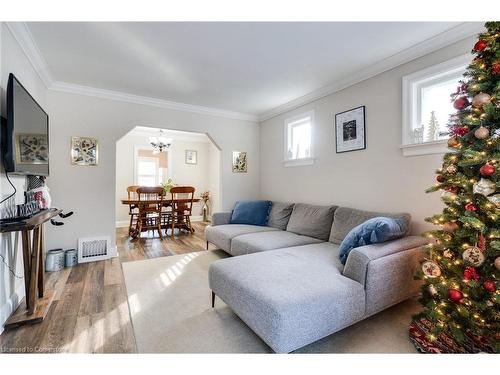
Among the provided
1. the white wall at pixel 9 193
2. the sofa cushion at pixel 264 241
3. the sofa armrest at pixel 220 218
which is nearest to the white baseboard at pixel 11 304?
the white wall at pixel 9 193

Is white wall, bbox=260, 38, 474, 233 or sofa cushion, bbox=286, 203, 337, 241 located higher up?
white wall, bbox=260, 38, 474, 233

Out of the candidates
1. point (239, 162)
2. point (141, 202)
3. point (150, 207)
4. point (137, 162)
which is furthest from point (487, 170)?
point (137, 162)

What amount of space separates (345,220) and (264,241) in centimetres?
96

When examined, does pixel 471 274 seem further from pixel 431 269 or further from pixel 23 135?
pixel 23 135

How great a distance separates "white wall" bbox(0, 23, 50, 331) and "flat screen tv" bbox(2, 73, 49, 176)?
12cm

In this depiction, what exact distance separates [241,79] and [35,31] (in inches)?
77.7

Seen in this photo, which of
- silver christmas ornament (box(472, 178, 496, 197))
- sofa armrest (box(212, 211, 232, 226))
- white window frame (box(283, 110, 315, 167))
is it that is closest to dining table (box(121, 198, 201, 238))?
sofa armrest (box(212, 211, 232, 226))

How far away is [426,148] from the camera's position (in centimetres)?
220

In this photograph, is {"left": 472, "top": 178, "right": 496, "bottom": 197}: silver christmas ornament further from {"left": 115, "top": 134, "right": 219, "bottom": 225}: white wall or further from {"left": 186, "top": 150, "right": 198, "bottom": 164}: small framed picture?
{"left": 186, "top": 150, "right": 198, "bottom": 164}: small framed picture

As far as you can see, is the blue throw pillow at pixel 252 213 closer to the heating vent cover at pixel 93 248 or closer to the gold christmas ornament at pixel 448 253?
the heating vent cover at pixel 93 248

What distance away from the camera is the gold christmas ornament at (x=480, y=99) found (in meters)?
1.34

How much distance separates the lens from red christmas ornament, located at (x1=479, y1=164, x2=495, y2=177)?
129cm
